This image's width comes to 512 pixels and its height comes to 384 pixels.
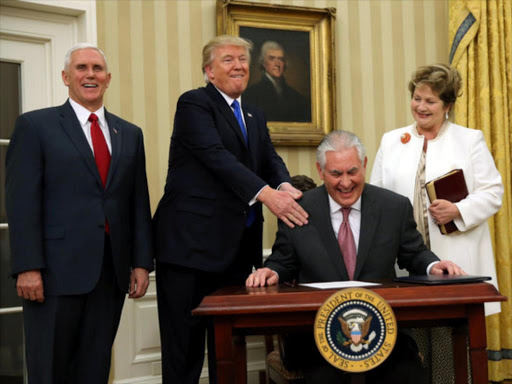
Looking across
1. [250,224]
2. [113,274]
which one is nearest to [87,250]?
[113,274]

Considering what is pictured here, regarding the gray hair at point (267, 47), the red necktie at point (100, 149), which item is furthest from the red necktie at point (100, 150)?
the gray hair at point (267, 47)

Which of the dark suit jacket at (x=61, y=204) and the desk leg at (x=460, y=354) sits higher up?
the dark suit jacket at (x=61, y=204)

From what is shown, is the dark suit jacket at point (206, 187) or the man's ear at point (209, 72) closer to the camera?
the dark suit jacket at point (206, 187)

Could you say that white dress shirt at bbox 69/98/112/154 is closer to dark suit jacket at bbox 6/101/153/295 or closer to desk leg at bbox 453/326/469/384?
dark suit jacket at bbox 6/101/153/295

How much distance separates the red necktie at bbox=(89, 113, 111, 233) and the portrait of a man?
5.48 feet

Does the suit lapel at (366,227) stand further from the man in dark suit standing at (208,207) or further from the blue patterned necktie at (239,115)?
the blue patterned necktie at (239,115)

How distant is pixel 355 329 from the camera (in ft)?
6.76

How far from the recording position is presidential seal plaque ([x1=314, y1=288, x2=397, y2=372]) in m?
2.05

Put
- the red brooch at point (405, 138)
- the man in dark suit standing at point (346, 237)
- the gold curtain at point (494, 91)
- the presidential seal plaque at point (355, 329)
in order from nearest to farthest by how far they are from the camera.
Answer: the presidential seal plaque at point (355, 329) < the man in dark suit standing at point (346, 237) < the red brooch at point (405, 138) < the gold curtain at point (494, 91)

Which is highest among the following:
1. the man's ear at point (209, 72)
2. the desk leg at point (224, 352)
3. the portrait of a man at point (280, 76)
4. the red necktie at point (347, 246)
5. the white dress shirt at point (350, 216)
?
the portrait of a man at point (280, 76)

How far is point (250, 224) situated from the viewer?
2.97 meters

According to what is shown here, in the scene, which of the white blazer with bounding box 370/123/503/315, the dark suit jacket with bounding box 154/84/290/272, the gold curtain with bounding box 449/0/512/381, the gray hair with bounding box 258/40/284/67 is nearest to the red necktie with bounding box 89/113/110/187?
the dark suit jacket with bounding box 154/84/290/272

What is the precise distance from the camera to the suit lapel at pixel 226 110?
296 cm

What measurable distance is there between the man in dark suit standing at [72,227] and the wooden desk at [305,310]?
0.68m
